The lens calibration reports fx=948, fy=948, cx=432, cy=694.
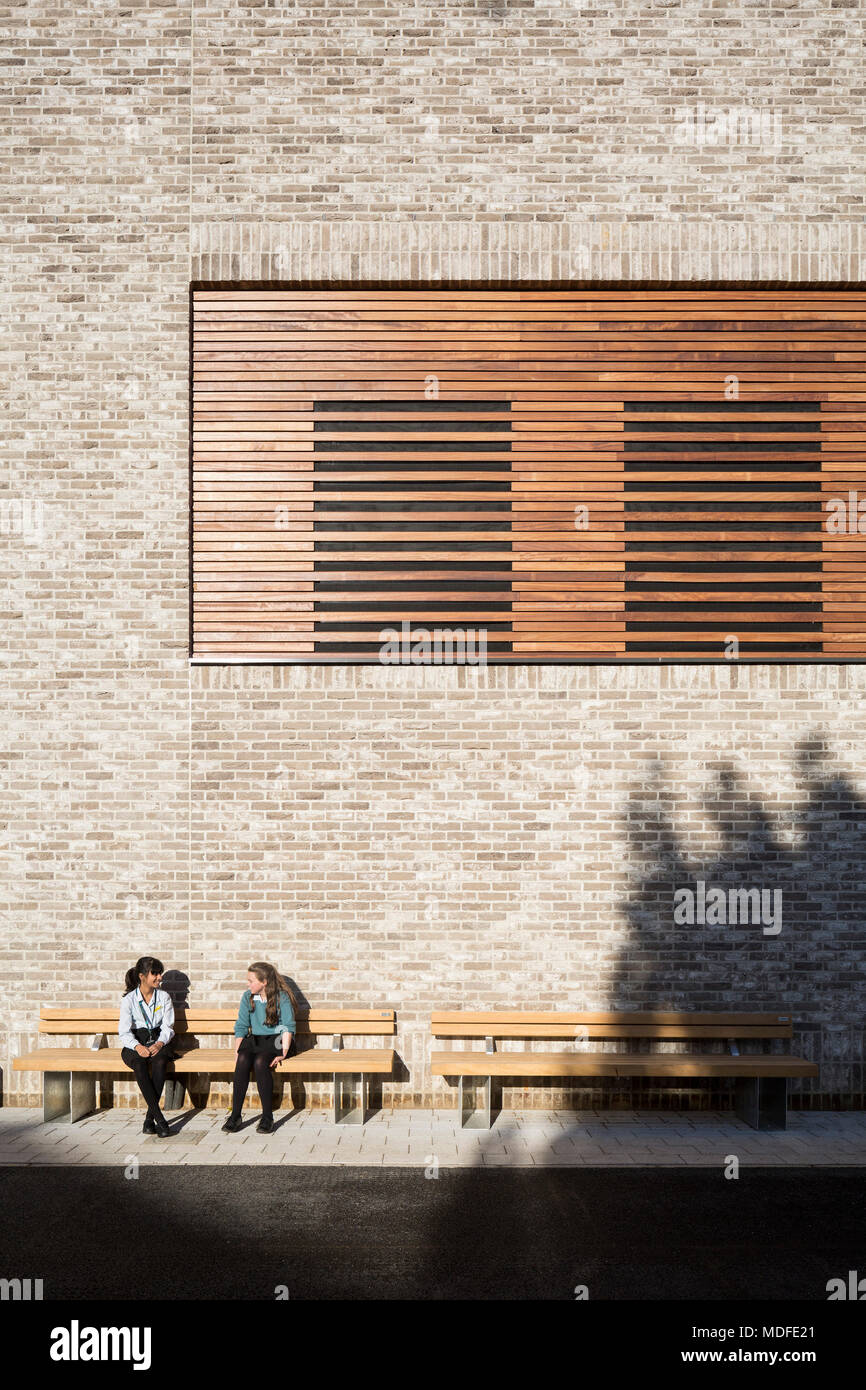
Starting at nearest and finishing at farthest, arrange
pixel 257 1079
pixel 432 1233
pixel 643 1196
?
pixel 432 1233 < pixel 643 1196 < pixel 257 1079

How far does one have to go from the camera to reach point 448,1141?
23.1 feet

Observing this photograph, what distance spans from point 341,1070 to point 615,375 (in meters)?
6.18

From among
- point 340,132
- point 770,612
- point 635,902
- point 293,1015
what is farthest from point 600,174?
point 293,1015

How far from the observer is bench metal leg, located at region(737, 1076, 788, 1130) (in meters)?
7.43

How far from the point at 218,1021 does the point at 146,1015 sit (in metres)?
0.63

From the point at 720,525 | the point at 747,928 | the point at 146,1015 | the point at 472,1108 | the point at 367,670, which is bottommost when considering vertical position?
the point at 472,1108

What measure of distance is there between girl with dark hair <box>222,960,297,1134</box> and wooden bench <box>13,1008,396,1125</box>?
137 millimetres

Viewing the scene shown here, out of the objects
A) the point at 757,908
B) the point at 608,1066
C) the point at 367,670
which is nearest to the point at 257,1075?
the point at 608,1066

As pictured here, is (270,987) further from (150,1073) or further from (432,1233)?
(432,1233)

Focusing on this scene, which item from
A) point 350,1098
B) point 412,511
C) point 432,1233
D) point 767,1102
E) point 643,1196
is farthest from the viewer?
point 412,511

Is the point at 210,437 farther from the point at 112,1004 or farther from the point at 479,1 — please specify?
the point at 112,1004

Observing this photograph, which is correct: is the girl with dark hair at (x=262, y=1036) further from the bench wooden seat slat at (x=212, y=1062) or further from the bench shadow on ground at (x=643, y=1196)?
the bench shadow on ground at (x=643, y=1196)

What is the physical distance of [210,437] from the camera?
27.1 ft

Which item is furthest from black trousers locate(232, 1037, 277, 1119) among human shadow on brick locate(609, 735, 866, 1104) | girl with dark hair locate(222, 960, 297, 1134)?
human shadow on brick locate(609, 735, 866, 1104)
